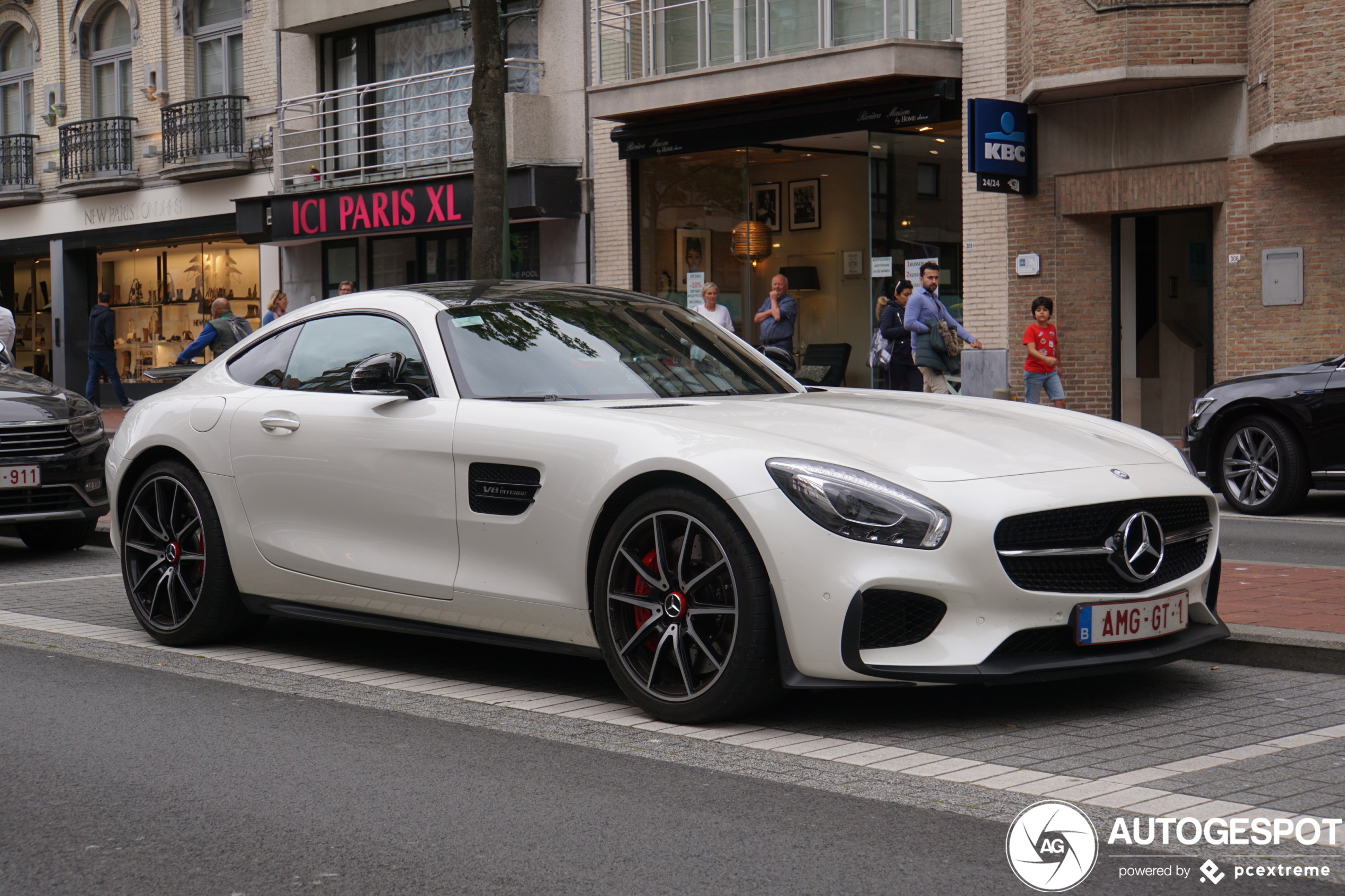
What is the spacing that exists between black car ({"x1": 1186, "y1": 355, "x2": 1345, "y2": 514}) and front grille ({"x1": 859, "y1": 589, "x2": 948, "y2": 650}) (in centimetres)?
805

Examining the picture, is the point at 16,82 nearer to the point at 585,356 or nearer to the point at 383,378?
the point at 383,378

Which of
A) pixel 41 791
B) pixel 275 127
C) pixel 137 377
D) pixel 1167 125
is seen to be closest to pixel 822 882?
pixel 41 791

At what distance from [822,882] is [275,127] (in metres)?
26.3

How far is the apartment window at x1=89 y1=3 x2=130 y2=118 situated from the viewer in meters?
31.4

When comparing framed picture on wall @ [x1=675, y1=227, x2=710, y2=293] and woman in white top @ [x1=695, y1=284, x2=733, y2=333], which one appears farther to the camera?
framed picture on wall @ [x1=675, y1=227, x2=710, y2=293]

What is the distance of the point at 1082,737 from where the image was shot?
4789mm

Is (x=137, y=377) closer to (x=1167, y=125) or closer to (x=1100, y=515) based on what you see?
(x=1167, y=125)

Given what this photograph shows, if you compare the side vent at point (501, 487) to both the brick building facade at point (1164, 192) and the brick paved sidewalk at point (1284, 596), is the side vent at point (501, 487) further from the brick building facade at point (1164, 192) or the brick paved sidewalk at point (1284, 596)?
the brick building facade at point (1164, 192)

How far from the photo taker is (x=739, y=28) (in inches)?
829

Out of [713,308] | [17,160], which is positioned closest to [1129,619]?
[713,308]

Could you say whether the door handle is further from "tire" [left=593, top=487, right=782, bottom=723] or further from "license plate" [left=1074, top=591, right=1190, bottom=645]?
"license plate" [left=1074, top=591, right=1190, bottom=645]

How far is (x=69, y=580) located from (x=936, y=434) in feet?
19.4

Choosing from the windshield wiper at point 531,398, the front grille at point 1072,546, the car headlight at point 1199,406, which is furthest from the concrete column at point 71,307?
the front grille at point 1072,546

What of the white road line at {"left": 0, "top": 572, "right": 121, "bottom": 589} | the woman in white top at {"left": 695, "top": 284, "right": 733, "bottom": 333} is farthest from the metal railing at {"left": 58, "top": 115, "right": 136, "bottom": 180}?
the white road line at {"left": 0, "top": 572, "right": 121, "bottom": 589}
